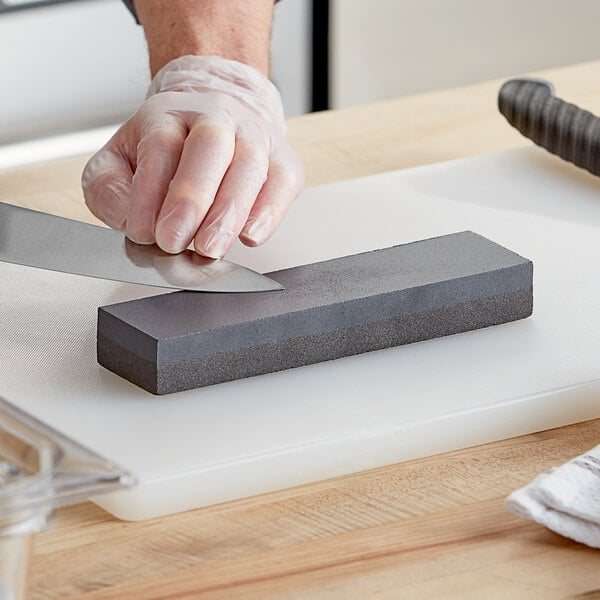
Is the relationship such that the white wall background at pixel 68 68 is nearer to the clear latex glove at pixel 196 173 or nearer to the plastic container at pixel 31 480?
the clear latex glove at pixel 196 173

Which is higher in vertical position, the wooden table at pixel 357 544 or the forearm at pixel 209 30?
the forearm at pixel 209 30

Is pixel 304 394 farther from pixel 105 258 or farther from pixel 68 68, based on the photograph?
pixel 68 68

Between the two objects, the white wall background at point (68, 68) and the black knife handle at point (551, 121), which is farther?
the white wall background at point (68, 68)

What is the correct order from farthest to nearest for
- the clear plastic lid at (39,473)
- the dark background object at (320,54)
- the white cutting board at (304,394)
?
the dark background object at (320,54)
the white cutting board at (304,394)
the clear plastic lid at (39,473)

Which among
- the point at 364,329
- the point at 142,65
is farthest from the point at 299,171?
the point at 142,65

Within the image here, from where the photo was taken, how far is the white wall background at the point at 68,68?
223cm

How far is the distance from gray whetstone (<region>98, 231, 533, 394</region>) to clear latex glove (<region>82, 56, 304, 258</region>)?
0.08 meters

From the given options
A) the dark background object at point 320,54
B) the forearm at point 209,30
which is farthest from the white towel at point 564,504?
the dark background object at point 320,54

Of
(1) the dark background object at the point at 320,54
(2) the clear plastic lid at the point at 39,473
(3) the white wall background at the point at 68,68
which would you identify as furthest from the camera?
(1) the dark background object at the point at 320,54

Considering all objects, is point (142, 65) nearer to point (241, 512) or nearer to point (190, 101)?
point (190, 101)

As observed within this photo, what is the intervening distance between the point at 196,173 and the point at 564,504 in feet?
1.44

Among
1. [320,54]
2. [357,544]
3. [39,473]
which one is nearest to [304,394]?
[357,544]

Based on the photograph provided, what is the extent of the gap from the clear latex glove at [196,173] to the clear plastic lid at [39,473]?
1.30 ft

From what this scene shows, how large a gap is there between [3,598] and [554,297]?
578 mm
